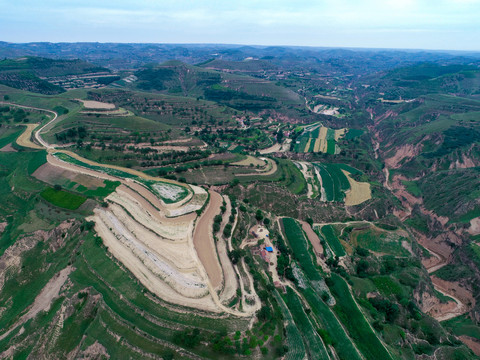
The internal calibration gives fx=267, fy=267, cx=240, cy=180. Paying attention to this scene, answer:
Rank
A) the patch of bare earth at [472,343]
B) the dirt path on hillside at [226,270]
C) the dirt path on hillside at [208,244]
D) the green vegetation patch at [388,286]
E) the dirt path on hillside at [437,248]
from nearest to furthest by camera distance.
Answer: the dirt path on hillside at [226,270] → the dirt path on hillside at [208,244] → the patch of bare earth at [472,343] → the green vegetation patch at [388,286] → the dirt path on hillside at [437,248]

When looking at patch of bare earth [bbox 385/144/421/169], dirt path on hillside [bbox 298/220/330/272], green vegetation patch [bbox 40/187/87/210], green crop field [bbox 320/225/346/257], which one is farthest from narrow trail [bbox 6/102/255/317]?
patch of bare earth [bbox 385/144/421/169]

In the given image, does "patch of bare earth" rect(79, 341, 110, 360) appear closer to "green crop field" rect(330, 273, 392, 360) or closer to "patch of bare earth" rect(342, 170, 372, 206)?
"green crop field" rect(330, 273, 392, 360)

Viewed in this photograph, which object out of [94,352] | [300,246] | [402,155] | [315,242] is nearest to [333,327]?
[300,246]

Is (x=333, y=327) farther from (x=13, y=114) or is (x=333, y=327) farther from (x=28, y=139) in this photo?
(x=13, y=114)

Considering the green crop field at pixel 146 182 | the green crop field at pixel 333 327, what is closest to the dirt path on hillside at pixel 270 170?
the green crop field at pixel 146 182

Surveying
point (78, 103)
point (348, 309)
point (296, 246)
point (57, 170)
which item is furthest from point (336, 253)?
point (78, 103)

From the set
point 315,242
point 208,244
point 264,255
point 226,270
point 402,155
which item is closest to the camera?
point 226,270

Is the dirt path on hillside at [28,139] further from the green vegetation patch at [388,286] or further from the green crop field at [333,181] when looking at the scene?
the green vegetation patch at [388,286]
